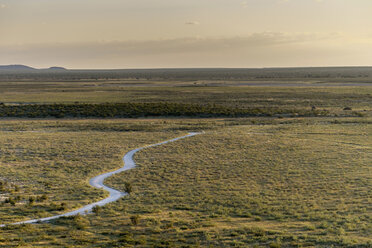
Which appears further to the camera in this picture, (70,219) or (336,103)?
(336,103)

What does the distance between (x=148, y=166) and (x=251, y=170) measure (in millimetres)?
7186

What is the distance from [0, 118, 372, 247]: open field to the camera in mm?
15836

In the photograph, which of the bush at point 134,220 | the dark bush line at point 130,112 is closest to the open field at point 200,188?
the bush at point 134,220

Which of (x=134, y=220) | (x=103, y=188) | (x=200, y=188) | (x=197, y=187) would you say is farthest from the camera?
(x=197, y=187)

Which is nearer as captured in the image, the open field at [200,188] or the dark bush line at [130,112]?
the open field at [200,188]

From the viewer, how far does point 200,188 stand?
934 inches

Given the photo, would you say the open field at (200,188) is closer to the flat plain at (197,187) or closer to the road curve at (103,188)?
the flat plain at (197,187)

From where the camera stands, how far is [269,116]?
61.4 meters

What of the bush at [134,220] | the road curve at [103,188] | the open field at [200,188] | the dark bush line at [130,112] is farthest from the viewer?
the dark bush line at [130,112]

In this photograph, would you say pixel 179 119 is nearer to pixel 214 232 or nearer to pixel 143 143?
pixel 143 143

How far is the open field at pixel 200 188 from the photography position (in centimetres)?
1584

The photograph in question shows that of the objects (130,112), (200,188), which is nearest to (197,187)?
(200,188)

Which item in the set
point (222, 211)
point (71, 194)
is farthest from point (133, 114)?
point (222, 211)

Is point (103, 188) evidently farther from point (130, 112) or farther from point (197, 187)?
point (130, 112)
